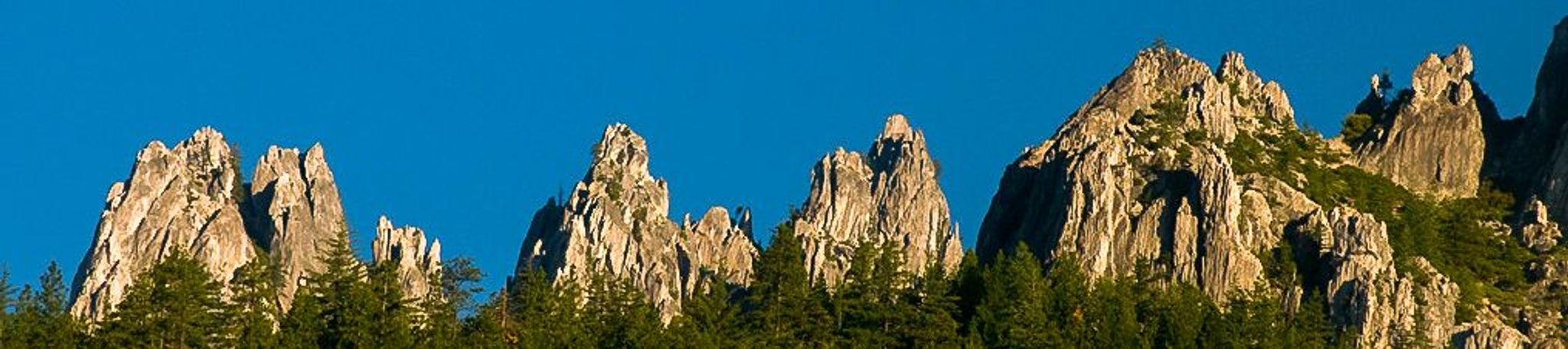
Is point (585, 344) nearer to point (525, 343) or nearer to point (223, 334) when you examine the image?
point (525, 343)

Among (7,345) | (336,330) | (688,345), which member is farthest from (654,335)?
(7,345)

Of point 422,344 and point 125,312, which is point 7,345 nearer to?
point 125,312

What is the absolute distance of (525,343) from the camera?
645 ft

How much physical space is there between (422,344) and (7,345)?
19546 millimetres

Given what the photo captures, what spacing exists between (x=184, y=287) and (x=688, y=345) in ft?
78.5

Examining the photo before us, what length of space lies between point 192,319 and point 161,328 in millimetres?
1599

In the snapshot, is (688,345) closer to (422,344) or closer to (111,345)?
(422,344)

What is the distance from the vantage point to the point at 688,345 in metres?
198

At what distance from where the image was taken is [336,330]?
19988cm

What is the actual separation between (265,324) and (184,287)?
13.8ft

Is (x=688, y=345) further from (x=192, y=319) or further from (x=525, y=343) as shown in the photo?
(x=192, y=319)

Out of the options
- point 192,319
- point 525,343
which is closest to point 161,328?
point 192,319

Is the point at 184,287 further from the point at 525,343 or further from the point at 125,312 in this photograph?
the point at 525,343

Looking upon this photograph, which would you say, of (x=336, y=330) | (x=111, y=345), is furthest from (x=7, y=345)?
(x=336, y=330)
